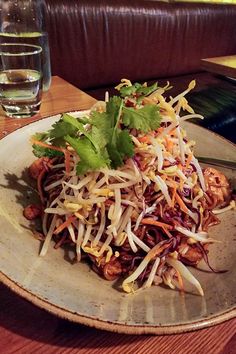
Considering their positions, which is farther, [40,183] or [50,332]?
[40,183]

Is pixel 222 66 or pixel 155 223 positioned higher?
pixel 155 223

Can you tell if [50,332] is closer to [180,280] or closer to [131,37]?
[180,280]

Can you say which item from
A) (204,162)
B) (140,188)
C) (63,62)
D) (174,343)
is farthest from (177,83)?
(174,343)

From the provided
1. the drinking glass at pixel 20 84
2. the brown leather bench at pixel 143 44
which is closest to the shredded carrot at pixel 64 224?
the drinking glass at pixel 20 84

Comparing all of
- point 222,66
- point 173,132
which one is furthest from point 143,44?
point 173,132

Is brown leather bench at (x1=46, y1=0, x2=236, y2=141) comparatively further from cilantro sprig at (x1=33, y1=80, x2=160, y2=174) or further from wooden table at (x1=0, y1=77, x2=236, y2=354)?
wooden table at (x1=0, y1=77, x2=236, y2=354)

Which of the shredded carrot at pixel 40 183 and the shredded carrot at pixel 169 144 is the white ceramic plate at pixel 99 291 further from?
the shredded carrot at pixel 169 144
